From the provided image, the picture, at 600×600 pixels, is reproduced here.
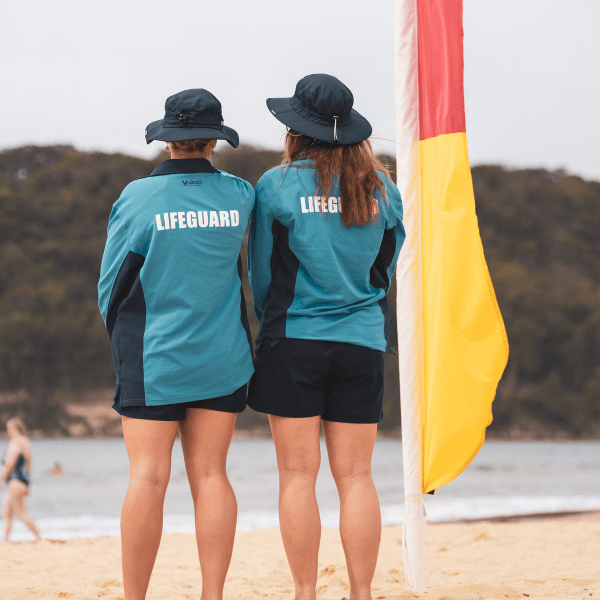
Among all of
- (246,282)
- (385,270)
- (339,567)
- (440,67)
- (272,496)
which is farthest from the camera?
(246,282)

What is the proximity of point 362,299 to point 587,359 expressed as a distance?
2337 inches

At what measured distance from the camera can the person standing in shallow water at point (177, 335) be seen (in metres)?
2.03

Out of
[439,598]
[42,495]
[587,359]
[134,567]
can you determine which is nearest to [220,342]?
[134,567]

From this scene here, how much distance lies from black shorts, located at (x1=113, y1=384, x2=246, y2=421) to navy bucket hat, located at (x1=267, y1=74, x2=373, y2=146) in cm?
85

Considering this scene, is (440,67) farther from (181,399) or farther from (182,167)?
(181,399)

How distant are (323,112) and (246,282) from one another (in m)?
43.8

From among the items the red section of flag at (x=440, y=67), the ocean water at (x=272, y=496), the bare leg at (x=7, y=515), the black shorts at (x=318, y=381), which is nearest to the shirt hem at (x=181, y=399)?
the black shorts at (x=318, y=381)

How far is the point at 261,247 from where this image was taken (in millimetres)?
2242

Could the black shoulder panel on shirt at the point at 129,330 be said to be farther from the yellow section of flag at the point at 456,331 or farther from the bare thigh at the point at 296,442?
the yellow section of flag at the point at 456,331

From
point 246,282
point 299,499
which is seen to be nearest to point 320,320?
point 299,499

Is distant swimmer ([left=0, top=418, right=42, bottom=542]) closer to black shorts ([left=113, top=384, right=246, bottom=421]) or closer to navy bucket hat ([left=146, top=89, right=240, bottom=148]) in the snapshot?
black shorts ([left=113, top=384, right=246, bottom=421])

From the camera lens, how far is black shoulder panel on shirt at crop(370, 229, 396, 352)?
2.35 meters

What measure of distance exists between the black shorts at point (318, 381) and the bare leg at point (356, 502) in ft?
0.17

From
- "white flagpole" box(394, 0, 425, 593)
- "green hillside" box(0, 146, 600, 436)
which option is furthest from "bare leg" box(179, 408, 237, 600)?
"green hillside" box(0, 146, 600, 436)
